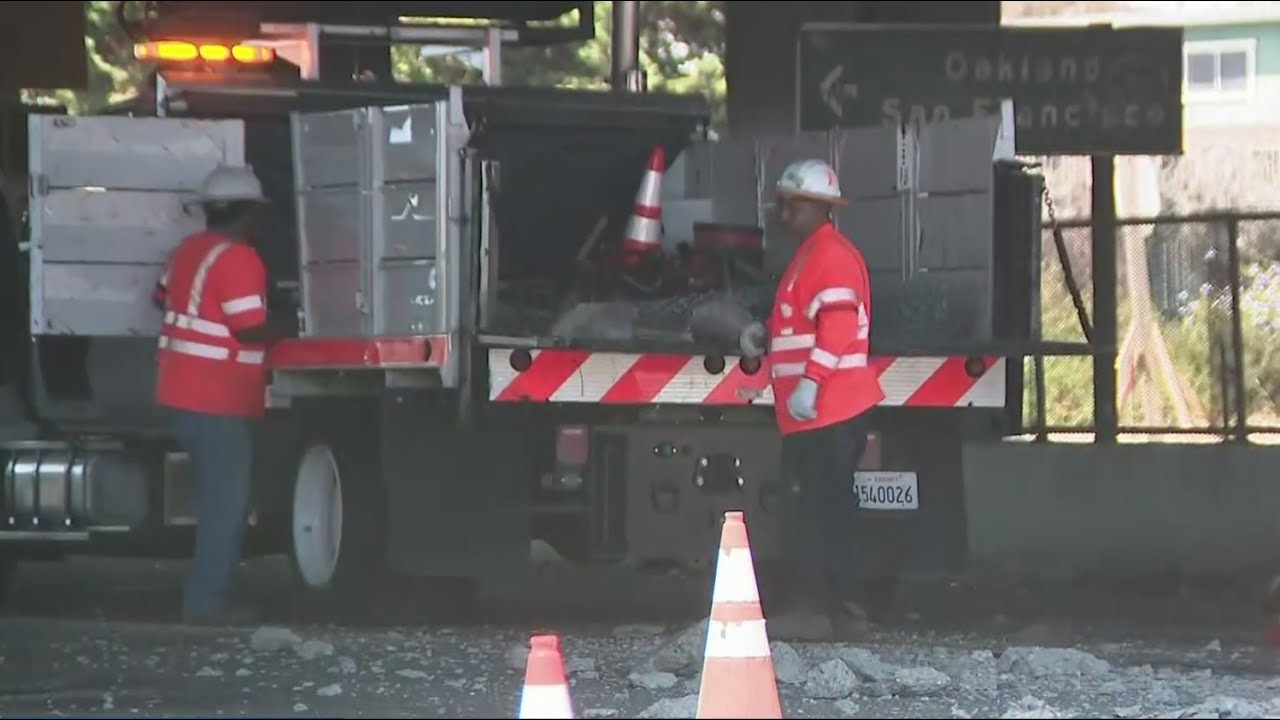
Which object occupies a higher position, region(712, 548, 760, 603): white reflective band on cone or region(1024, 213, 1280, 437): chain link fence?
region(1024, 213, 1280, 437): chain link fence

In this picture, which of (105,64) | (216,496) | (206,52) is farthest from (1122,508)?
(105,64)

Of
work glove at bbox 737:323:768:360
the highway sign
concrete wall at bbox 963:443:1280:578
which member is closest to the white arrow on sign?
the highway sign

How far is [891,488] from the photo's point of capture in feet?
34.5

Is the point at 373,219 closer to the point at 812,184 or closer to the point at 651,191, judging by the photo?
the point at 651,191

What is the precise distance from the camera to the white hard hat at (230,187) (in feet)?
34.0

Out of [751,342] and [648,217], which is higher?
[648,217]

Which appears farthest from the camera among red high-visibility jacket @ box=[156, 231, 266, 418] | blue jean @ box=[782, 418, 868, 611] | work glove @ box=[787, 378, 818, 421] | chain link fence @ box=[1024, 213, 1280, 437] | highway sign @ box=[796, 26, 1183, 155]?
chain link fence @ box=[1024, 213, 1280, 437]

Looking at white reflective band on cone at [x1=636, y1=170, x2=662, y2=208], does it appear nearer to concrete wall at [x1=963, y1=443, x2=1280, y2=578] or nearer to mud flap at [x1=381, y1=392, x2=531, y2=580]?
mud flap at [x1=381, y1=392, x2=531, y2=580]

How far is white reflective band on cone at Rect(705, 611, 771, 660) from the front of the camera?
262 inches

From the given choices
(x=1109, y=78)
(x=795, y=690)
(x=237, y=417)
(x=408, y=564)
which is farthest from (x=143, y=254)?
(x=1109, y=78)

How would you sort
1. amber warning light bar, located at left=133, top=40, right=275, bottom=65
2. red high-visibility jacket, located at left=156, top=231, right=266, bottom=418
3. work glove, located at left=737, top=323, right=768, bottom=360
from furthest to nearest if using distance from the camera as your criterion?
amber warning light bar, located at left=133, top=40, right=275, bottom=65
red high-visibility jacket, located at left=156, top=231, right=266, bottom=418
work glove, located at left=737, top=323, right=768, bottom=360

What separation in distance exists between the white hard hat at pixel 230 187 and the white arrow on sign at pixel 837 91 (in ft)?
10.8

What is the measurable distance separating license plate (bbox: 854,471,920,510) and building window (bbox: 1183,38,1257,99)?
93.8 feet

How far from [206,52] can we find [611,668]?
539cm
